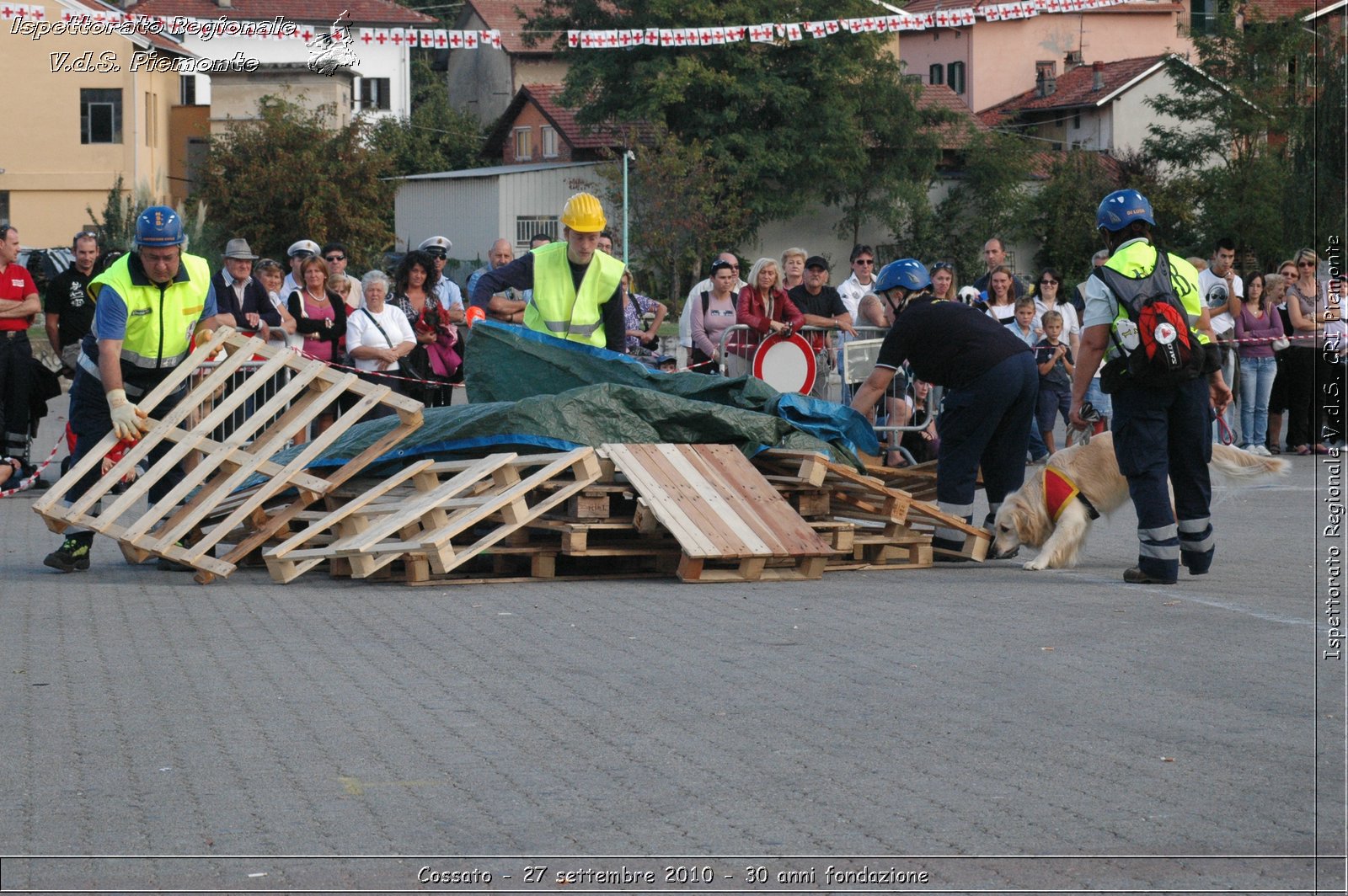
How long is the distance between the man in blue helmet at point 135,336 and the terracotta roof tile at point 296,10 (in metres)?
53.0

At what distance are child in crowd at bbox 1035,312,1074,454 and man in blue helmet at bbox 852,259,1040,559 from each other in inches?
225

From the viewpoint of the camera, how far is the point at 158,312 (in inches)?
384

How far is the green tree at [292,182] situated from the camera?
2079 inches

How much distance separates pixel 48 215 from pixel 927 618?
56135 millimetres

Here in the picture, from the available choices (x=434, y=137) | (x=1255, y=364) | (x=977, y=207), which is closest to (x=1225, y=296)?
(x=1255, y=364)

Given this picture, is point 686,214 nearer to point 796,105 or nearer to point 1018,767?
point 796,105

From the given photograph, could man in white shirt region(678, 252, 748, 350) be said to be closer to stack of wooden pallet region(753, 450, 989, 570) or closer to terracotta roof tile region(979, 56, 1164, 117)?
stack of wooden pallet region(753, 450, 989, 570)

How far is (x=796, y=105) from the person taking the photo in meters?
60.0

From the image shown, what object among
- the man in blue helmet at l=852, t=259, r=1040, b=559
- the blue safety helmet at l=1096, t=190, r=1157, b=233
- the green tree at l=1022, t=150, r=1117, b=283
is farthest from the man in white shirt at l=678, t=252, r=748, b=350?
the green tree at l=1022, t=150, r=1117, b=283

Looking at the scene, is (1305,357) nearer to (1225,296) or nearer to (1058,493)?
(1225,296)

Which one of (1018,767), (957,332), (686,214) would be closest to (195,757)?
(1018,767)

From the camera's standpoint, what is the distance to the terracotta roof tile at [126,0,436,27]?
62219 millimetres

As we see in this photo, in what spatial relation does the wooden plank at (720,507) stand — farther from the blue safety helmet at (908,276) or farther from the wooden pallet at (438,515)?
the blue safety helmet at (908,276)

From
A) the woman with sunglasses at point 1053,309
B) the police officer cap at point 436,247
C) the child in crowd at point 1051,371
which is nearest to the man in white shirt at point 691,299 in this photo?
the police officer cap at point 436,247
